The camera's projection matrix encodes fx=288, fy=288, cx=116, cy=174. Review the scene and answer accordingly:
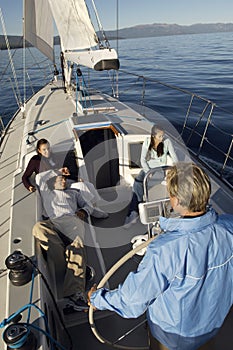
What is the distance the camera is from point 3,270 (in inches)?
99.1

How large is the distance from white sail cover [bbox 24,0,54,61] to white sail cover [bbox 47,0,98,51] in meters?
1.44

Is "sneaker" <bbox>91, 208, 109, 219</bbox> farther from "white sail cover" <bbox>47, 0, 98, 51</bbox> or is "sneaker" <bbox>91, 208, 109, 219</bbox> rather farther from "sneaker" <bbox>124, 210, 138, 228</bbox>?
"white sail cover" <bbox>47, 0, 98, 51</bbox>

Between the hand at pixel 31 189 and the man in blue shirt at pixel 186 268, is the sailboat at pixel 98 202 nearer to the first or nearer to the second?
the hand at pixel 31 189

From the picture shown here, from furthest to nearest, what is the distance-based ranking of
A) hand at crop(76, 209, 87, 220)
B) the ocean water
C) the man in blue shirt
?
the ocean water < hand at crop(76, 209, 87, 220) < the man in blue shirt

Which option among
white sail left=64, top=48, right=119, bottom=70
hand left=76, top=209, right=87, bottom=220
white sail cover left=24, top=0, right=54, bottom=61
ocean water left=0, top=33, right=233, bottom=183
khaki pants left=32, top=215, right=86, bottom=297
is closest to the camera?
khaki pants left=32, top=215, right=86, bottom=297

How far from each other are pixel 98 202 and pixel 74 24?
3549 mm

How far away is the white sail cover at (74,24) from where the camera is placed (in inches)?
209

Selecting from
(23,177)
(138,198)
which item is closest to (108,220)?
(138,198)

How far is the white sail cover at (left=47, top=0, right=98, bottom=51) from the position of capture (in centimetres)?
531

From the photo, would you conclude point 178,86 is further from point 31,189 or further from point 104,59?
point 31,189

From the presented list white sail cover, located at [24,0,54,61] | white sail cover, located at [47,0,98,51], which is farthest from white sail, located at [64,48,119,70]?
white sail cover, located at [24,0,54,61]

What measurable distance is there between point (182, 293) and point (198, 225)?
1.10 feet

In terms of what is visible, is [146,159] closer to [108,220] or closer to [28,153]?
[108,220]

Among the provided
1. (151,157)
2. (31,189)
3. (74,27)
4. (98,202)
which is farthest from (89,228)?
(74,27)
